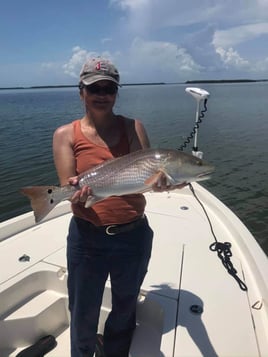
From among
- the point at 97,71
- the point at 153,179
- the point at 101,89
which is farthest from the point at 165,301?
the point at 97,71

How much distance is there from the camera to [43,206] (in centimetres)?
255

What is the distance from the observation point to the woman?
2.45 m

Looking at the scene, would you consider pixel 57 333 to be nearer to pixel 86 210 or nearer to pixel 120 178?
pixel 86 210

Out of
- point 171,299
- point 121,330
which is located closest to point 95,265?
point 121,330

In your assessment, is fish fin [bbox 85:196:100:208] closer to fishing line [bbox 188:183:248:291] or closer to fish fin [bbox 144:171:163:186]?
fish fin [bbox 144:171:163:186]

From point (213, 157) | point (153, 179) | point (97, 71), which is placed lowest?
point (213, 157)

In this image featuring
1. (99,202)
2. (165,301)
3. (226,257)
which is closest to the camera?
(99,202)

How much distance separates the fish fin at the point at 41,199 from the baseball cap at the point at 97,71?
0.82m

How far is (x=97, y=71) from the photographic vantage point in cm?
240

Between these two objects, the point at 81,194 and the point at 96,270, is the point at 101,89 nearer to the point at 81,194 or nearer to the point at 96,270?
the point at 81,194

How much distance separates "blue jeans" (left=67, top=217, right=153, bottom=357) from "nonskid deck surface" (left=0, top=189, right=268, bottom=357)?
0.55m

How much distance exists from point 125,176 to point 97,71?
2.51 ft

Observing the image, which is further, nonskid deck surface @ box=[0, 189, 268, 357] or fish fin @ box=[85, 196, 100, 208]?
nonskid deck surface @ box=[0, 189, 268, 357]

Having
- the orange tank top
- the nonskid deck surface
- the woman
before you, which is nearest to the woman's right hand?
the woman
